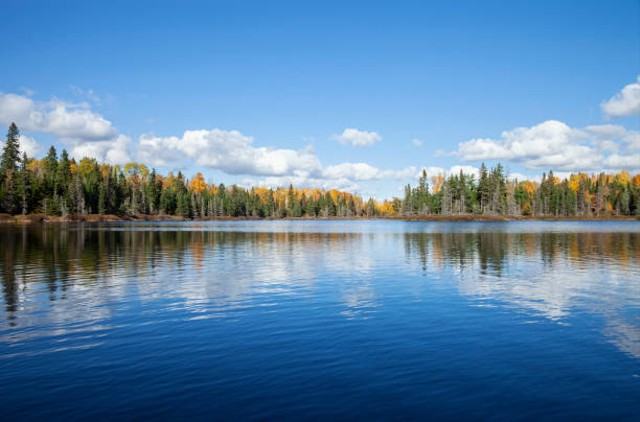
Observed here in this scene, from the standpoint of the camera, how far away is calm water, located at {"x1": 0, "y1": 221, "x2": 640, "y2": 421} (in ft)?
39.8

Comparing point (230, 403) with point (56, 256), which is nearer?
point (230, 403)

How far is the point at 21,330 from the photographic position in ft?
63.2

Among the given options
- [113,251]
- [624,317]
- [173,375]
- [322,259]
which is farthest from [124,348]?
[113,251]

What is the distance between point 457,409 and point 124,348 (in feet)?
38.1

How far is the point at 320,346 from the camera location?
1723 centimetres

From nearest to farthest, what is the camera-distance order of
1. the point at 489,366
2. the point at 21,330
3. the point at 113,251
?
1. the point at 489,366
2. the point at 21,330
3. the point at 113,251

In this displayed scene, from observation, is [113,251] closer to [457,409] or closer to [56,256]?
[56,256]

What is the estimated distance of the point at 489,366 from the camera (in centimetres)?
1506

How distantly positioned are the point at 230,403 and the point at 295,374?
2.64 metres

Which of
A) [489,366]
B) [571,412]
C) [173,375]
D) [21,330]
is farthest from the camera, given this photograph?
[21,330]

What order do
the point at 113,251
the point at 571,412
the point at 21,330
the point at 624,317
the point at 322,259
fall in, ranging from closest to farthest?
the point at 571,412 → the point at 21,330 → the point at 624,317 → the point at 322,259 → the point at 113,251

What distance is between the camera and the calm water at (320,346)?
12.1 meters

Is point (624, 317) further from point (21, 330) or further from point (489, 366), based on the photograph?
point (21, 330)

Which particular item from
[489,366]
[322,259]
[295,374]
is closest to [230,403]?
[295,374]
